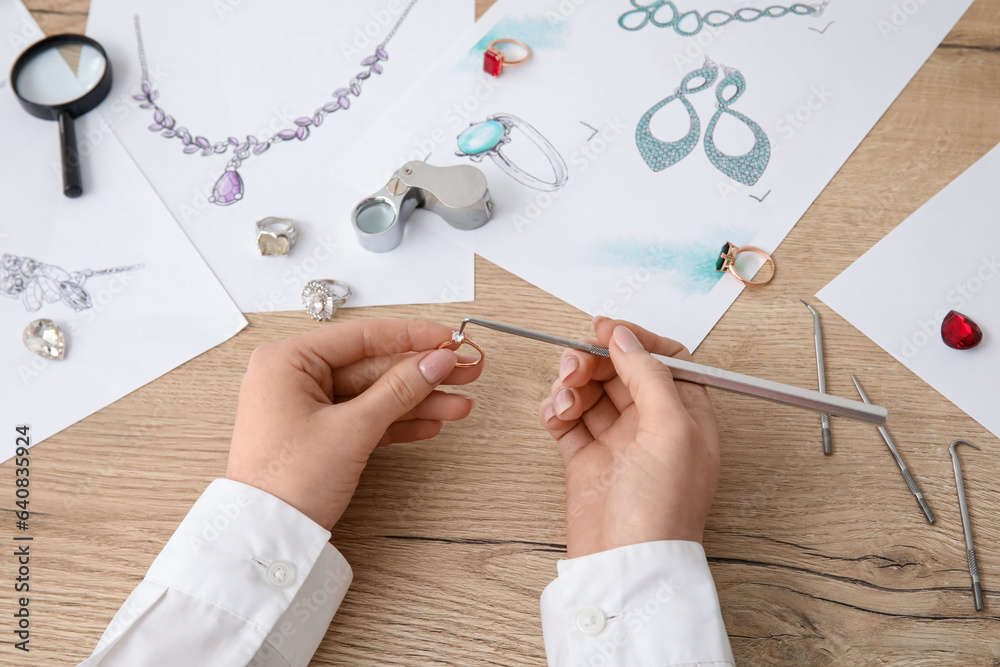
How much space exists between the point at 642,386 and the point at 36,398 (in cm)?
81

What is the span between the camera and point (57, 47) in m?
1.16

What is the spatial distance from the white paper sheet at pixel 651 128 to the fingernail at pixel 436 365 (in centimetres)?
22

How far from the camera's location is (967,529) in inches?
32.3

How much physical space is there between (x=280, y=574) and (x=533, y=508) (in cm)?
30

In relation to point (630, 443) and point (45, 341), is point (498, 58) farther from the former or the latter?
point (45, 341)

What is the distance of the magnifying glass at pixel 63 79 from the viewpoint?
3.59 ft

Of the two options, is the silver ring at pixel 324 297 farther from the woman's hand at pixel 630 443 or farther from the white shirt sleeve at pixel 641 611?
the white shirt sleeve at pixel 641 611

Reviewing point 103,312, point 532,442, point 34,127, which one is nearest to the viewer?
point 532,442

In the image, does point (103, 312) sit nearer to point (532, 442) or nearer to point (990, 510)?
point (532, 442)

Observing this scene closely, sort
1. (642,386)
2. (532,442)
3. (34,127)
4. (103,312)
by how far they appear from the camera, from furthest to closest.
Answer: (34,127) < (103,312) < (532,442) < (642,386)

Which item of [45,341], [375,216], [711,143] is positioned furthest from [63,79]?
[711,143]

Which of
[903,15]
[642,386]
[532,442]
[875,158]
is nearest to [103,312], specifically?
[532,442]


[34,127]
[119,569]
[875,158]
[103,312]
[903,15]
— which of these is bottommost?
[119,569]

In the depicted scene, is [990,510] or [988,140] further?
[988,140]
